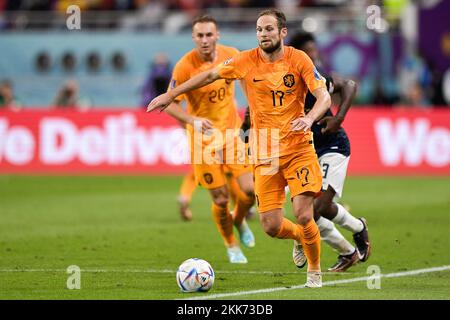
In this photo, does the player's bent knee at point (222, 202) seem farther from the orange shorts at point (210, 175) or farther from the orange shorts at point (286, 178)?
the orange shorts at point (286, 178)

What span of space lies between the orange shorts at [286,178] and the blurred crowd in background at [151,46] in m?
17.7

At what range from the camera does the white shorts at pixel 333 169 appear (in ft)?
37.8

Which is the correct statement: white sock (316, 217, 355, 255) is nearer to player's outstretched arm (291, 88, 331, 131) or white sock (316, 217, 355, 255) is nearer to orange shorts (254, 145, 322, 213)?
orange shorts (254, 145, 322, 213)

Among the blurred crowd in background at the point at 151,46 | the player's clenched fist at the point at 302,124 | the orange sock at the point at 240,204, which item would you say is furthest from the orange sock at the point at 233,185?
the blurred crowd in background at the point at 151,46

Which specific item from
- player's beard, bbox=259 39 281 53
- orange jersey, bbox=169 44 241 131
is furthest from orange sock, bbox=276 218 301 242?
orange jersey, bbox=169 44 241 131

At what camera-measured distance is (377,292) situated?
31.3ft

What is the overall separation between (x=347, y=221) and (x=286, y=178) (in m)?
1.84

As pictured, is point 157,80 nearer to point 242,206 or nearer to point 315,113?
point 242,206

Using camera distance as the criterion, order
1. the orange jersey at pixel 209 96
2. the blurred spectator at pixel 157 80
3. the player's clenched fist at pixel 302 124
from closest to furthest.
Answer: the player's clenched fist at pixel 302 124, the orange jersey at pixel 209 96, the blurred spectator at pixel 157 80

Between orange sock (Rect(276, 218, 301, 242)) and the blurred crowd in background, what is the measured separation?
17461 mm

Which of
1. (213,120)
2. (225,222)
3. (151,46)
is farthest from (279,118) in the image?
(151,46)

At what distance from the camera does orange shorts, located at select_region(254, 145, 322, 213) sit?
9898mm
